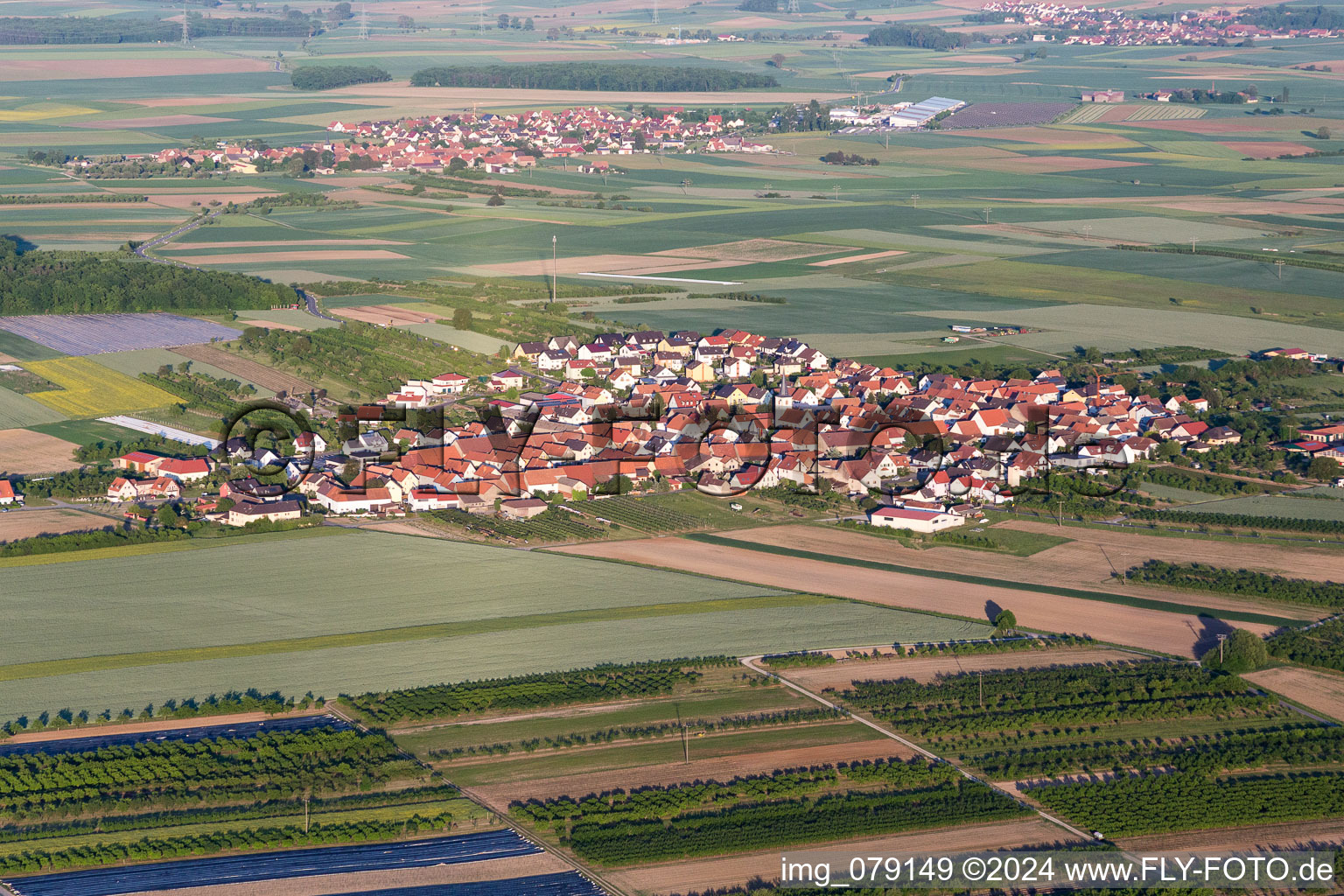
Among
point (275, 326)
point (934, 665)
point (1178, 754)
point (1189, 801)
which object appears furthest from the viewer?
point (275, 326)

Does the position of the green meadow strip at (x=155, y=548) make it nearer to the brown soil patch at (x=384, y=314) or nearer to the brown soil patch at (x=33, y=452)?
the brown soil patch at (x=33, y=452)

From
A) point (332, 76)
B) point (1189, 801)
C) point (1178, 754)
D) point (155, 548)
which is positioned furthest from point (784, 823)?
point (332, 76)

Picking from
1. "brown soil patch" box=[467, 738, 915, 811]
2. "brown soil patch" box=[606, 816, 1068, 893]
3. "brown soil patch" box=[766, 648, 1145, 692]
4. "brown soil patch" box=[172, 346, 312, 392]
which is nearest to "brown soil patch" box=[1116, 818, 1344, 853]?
"brown soil patch" box=[606, 816, 1068, 893]

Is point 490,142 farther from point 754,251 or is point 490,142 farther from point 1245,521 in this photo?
point 1245,521

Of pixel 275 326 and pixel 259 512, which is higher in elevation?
pixel 275 326

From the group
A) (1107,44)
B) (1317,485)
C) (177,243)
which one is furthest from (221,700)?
(1107,44)

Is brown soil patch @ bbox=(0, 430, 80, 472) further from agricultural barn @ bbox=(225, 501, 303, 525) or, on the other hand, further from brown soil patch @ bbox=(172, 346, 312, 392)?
brown soil patch @ bbox=(172, 346, 312, 392)

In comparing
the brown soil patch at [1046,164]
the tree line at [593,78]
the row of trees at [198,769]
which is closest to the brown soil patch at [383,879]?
the row of trees at [198,769]
